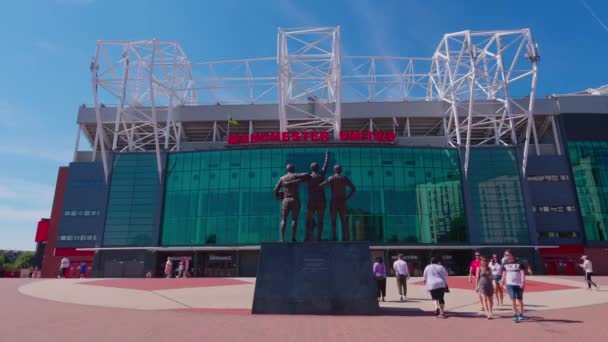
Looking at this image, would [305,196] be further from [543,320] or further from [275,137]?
[543,320]

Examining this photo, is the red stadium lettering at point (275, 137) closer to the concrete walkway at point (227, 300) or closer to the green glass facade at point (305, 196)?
the green glass facade at point (305, 196)

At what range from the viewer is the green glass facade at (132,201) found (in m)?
41.8

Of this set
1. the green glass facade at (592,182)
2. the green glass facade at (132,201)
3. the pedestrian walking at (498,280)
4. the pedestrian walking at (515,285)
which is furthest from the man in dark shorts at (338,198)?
the green glass facade at (592,182)

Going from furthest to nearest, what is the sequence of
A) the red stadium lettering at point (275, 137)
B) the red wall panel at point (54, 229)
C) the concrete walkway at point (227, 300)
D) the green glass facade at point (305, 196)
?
1. the red wall panel at point (54, 229)
2. the red stadium lettering at point (275, 137)
3. the green glass facade at point (305, 196)
4. the concrete walkway at point (227, 300)

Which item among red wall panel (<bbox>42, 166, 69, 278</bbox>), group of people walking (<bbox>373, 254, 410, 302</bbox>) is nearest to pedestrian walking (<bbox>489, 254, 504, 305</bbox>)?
group of people walking (<bbox>373, 254, 410, 302</bbox>)

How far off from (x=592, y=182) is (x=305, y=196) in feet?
115

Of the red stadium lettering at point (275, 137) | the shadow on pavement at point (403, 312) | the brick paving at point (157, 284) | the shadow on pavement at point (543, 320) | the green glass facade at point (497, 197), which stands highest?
the red stadium lettering at point (275, 137)

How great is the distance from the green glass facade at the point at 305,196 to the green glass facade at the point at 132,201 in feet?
5.62

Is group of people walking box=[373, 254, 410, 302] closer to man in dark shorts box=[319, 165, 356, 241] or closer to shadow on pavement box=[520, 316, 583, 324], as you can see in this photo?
man in dark shorts box=[319, 165, 356, 241]

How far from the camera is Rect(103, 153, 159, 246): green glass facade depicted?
4184 cm

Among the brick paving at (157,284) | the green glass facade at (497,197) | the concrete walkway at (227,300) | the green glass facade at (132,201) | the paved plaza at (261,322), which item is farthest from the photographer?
the green glass facade at (132,201)

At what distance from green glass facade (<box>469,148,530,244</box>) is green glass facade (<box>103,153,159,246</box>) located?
36005mm

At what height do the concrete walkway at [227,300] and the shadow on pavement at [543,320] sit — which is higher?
the concrete walkway at [227,300]

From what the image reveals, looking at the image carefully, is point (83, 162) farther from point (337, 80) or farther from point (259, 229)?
point (337, 80)
